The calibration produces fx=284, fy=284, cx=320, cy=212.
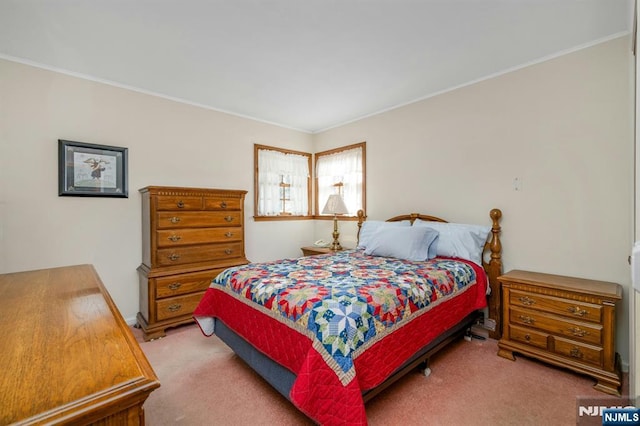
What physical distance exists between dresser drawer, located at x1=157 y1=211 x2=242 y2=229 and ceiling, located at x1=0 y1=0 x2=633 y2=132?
1.35 metres

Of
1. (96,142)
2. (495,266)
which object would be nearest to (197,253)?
(96,142)

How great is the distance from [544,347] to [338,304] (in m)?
1.79

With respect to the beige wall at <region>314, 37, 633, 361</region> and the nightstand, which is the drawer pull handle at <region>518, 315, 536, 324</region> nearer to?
the beige wall at <region>314, 37, 633, 361</region>

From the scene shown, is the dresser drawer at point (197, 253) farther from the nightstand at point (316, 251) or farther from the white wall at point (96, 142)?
the nightstand at point (316, 251)

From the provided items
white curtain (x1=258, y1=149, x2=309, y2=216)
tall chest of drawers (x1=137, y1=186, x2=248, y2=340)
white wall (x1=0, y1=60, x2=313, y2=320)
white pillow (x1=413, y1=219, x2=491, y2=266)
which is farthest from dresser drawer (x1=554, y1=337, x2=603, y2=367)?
white wall (x1=0, y1=60, x2=313, y2=320)

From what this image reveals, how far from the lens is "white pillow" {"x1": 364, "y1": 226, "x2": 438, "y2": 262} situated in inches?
108

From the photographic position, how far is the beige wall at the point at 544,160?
2.18 meters

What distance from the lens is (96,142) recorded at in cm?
283

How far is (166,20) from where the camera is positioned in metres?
1.96

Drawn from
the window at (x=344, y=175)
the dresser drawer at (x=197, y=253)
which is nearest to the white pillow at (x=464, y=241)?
the window at (x=344, y=175)

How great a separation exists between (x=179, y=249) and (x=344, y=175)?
8.00ft

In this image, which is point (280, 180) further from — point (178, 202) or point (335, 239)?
point (178, 202)

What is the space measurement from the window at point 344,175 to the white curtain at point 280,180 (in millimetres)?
230

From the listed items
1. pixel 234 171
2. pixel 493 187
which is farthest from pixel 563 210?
pixel 234 171
